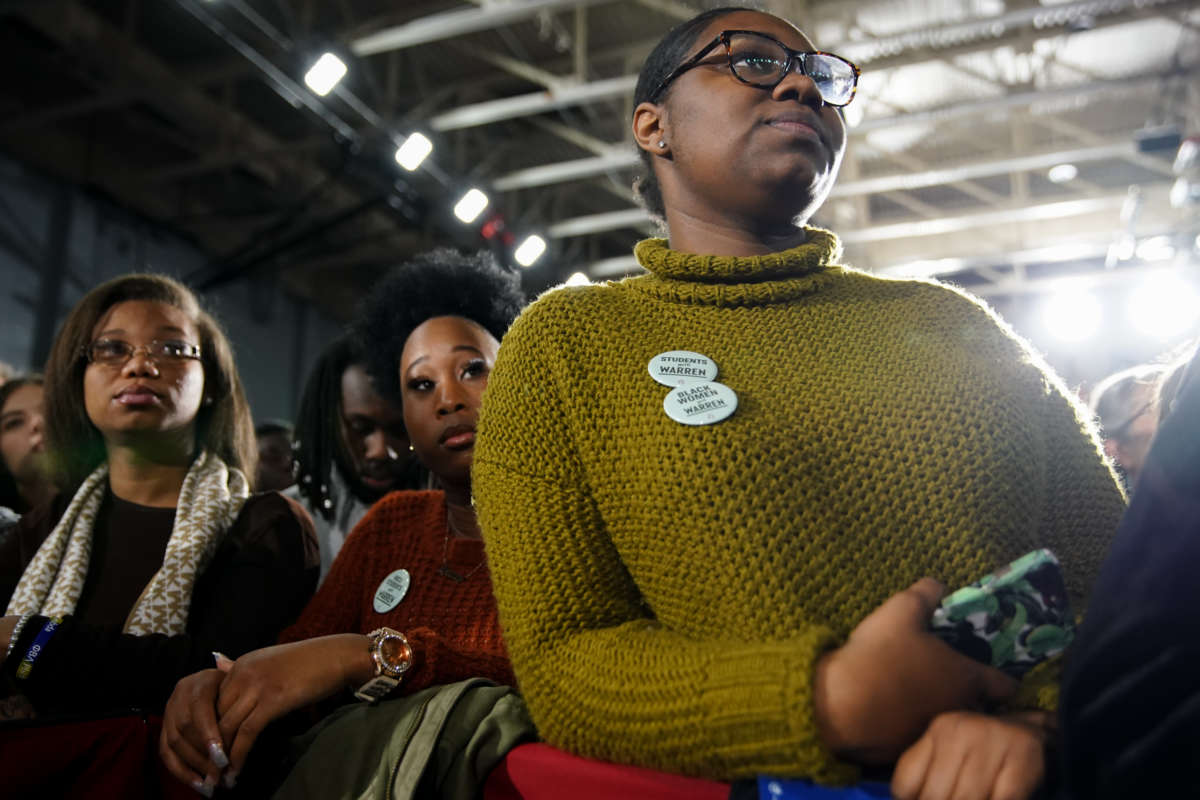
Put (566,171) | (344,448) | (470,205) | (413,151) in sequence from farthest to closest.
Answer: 1. (566,171)
2. (470,205)
3. (413,151)
4. (344,448)

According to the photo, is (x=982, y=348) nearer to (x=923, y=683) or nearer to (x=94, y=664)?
(x=923, y=683)

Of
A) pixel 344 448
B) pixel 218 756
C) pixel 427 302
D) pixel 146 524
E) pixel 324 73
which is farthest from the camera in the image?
pixel 324 73

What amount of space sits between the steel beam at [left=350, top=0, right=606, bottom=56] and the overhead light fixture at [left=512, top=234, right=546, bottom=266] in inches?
85.8

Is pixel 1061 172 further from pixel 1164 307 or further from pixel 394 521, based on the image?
pixel 394 521

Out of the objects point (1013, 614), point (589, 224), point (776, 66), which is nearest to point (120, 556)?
point (776, 66)

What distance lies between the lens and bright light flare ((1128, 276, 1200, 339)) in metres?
8.66

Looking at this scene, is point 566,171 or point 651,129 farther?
point 566,171

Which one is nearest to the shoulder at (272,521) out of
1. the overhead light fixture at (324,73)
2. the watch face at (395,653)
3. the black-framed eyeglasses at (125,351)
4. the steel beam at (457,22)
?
the black-framed eyeglasses at (125,351)

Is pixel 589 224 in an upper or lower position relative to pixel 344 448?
upper

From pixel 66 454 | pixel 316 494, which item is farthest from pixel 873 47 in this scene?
pixel 66 454

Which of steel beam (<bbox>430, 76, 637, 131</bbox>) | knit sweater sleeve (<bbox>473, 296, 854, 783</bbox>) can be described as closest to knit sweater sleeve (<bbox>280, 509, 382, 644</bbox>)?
knit sweater sleeve (<bbox>473, 296, 854, 783</bbox>)

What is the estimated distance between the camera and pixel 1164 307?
906 centimetres

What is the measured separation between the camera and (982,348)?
3.88 feet

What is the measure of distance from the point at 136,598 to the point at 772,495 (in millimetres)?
1393
